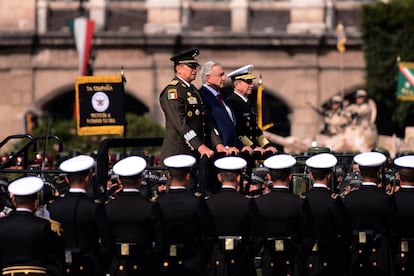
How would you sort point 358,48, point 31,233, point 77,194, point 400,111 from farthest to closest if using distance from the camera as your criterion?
point 358,48 → point 400,111 → point 77,194 → point 31,233

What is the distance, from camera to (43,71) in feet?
150

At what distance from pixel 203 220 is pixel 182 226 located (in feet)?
0.68

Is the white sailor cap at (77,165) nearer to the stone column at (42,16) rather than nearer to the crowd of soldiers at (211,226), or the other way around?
the crowd of soldiers at (211,226)

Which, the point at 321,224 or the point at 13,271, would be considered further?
the point at 321,224

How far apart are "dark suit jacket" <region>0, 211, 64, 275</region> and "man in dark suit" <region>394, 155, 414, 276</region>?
3666mm

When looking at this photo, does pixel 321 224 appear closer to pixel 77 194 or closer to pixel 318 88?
pixel 77 194

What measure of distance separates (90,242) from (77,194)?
471mm

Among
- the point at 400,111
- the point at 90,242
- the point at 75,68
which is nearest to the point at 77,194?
the point at 90,242

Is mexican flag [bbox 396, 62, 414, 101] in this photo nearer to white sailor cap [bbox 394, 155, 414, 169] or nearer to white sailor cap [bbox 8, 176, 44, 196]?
white sailor cap [bbox 394, 155, 414, 169]

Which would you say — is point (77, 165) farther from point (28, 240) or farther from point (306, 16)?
point (306, 16)

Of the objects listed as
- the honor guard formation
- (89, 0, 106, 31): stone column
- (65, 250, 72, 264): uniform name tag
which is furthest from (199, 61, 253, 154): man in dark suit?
(89, 0, 106, 31): stone column

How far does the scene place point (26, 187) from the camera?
14.5m

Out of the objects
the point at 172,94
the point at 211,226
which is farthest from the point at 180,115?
the point at 211,226

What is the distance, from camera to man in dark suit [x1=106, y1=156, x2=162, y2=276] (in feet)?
50.1
